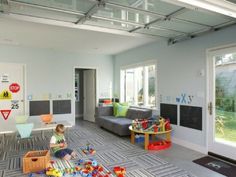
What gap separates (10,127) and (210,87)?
5371 mm

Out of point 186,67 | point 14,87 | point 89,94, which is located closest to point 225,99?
point 186,67

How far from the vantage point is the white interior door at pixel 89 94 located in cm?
704

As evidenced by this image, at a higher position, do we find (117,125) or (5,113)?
(5,113)

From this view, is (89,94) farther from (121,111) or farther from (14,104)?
(14,104)

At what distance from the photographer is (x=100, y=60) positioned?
22.7 feet

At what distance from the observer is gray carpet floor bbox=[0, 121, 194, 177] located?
2.98m

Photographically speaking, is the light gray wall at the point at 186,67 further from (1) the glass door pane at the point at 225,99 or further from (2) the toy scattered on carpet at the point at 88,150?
(2) the toy scattered on carpet at the point at 88,150

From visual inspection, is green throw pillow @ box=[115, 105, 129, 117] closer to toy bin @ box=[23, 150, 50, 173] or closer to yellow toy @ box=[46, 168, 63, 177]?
toy bin @ box=[23, 150, 50, 173]

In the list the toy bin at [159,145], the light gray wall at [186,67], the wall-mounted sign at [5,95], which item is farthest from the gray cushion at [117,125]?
the wall-mounted sign at [5,95]

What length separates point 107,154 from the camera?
147 inches

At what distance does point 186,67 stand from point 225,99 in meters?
1.07

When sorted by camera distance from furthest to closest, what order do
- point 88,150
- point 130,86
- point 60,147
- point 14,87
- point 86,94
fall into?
point 86,94, point 130,86, point 14,87, point 88,150, point 60,147

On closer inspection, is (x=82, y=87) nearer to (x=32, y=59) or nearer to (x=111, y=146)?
(x=32, y=59)

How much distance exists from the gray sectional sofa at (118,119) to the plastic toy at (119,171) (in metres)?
1.77
